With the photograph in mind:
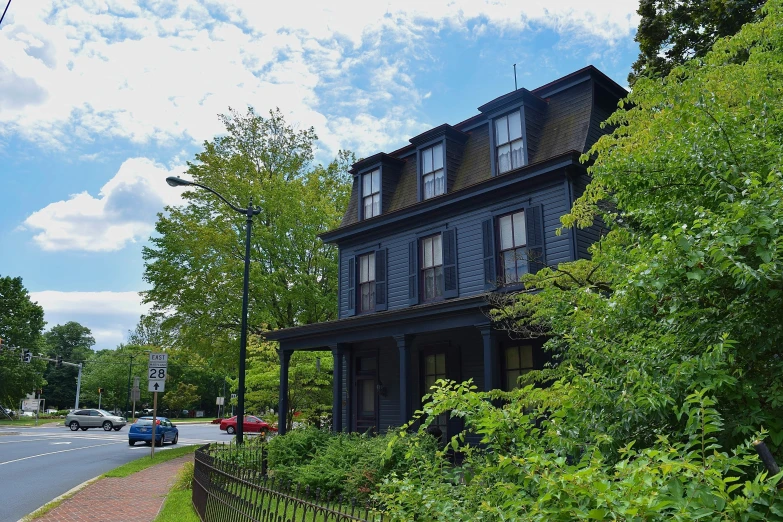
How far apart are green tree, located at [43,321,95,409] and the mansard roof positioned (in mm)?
71572

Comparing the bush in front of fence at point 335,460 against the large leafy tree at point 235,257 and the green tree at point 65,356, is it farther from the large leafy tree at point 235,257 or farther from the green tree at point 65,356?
the green tree at point 65,356

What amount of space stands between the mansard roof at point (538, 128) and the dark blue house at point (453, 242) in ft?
0.12

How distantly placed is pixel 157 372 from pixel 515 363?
11.4m

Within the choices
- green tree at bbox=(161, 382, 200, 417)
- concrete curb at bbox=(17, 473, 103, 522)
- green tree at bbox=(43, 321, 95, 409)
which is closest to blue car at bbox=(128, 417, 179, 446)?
concrete curb at bbox=(17, 473, 103, 522)

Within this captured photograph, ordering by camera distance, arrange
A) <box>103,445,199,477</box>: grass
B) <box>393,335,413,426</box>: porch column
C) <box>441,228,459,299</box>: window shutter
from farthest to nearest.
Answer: <box>441,228,459,299</box>: window shutter → <box>103,445,199,477</box>: grass → <box>393,335,413,426</box>: porch column

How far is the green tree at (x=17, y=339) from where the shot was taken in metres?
61.7

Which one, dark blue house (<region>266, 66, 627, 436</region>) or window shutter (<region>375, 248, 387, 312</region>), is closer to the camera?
dark blue house (<region>266, 66, 627, 436</region>)

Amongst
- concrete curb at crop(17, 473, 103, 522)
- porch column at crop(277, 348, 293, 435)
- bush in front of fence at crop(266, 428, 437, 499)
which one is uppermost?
porch column at crop(277, 348, 293, 435)

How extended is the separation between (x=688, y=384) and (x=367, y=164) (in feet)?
61.0

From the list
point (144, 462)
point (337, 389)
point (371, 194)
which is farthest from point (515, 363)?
point (144, 462)

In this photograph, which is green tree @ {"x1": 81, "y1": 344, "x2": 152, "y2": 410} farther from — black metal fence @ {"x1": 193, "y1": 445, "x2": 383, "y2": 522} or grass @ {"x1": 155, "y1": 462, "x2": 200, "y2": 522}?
black metal fence @ {"x1": 193, "y1": 445, "x2": 383, "y2": 522}

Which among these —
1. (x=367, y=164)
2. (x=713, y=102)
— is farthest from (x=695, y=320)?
(x=367, y=164)

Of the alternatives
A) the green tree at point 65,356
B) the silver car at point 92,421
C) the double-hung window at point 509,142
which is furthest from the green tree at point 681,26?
the green tree at point 65,356

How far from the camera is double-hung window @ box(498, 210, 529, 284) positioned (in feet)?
52.4
